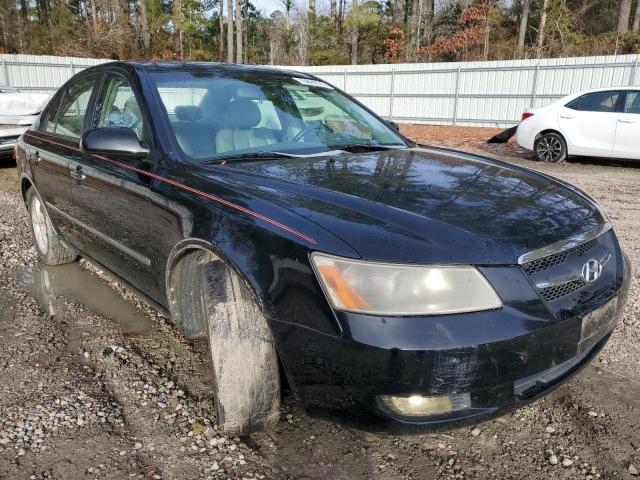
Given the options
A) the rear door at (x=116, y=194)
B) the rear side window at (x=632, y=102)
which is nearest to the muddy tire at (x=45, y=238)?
the rear door at (x=116, y=194)

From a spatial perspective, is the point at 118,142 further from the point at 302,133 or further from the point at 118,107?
the point at 302,133

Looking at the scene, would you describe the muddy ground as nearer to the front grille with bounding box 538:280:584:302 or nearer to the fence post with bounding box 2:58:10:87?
the front grille with bounding box 538:280:584:302

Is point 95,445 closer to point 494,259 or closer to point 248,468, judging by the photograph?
point 248,468

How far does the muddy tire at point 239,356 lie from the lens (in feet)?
6.79

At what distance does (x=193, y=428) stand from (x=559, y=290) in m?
1.63

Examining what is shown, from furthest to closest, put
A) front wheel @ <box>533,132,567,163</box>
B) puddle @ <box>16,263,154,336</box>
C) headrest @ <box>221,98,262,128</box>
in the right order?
front wheel @ <box>533,132,567,163</box>
puddle @ <box>16,263,154,336</box>
headrest @ <box>221,98,262,128</box>

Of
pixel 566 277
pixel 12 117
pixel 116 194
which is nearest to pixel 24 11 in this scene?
pixel 12 117

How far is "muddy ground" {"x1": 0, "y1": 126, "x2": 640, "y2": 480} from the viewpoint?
2105 mm

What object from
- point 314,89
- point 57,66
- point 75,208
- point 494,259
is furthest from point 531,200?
point 57,66

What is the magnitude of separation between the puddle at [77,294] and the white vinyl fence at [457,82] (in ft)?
51.8

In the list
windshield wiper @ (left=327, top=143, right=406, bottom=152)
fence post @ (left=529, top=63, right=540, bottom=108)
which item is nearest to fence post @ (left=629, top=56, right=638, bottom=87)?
fence post @ (left=529, top=63, right=540, bottom=108)

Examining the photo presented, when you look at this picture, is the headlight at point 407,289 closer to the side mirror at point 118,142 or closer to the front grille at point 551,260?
the front grille at point 551,260

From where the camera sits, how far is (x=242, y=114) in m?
2.94

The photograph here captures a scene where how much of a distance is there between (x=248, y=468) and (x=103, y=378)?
1080mm
